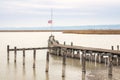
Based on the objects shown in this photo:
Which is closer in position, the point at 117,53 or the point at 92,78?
the point at 92,78

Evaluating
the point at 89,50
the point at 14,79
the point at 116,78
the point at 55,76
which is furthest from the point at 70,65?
the point at 116,78

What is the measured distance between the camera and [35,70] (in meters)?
29.6

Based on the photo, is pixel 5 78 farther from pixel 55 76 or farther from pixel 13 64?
pixel 13 64

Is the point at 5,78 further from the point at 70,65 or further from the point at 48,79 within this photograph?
the point at 70,65

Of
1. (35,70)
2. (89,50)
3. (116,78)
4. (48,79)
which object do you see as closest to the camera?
(116,78)

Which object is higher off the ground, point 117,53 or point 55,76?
point 117,53

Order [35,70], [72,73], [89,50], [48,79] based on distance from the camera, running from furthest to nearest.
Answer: [89,50]
[35,70]
[72,73]
[48,79]

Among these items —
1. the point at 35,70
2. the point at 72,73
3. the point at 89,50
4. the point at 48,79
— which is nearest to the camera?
the point at 48,79

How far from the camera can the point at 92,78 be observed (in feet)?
74.4

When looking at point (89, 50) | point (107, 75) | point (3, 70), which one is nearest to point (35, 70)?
point (3, 70)

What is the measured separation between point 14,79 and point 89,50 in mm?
10397

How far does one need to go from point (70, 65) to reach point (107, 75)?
1018 centimetres

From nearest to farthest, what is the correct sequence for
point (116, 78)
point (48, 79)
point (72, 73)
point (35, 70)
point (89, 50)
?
point (116, 78), point (48, 79), point (72, 73), point (35, 70), point (89, 50)

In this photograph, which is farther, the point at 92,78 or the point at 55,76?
the point at 55,76
